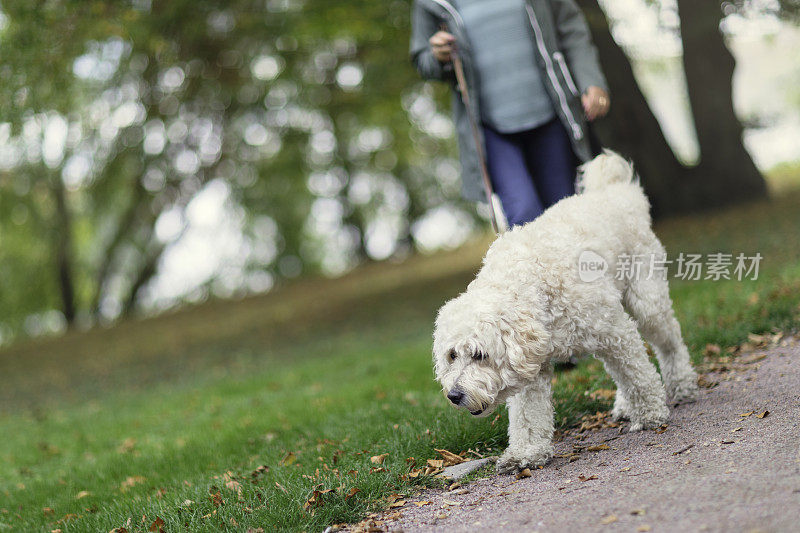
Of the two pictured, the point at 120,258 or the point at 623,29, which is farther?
the point at 120,258

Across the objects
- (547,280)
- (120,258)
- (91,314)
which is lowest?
(91,314)

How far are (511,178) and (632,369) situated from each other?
5.28ft

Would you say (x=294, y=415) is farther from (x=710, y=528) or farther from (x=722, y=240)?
(x=722, y=240)

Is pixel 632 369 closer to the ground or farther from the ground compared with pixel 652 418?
farther from the ground

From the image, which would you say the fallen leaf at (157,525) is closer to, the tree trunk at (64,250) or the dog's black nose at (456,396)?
the dog's black nose at (456,396)

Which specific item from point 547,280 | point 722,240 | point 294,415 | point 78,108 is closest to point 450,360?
point 547,280

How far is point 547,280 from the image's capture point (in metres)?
3.52

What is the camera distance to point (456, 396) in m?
3.29

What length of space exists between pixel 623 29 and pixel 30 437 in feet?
34.4

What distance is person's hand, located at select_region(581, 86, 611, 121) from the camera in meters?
4.83

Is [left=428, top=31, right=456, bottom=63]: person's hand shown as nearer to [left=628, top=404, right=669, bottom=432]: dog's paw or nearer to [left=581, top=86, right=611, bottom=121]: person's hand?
[left=581, top=86, right=611, bottom=121]: person's hand

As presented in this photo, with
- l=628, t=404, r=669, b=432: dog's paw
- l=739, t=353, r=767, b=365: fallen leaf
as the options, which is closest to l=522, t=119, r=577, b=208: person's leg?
l=739, t=353, r=767, b=365: fallen leaf

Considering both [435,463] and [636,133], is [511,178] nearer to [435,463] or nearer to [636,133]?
[435,463]

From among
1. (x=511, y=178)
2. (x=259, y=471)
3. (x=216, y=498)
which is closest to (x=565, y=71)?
(x=511, y=178)
